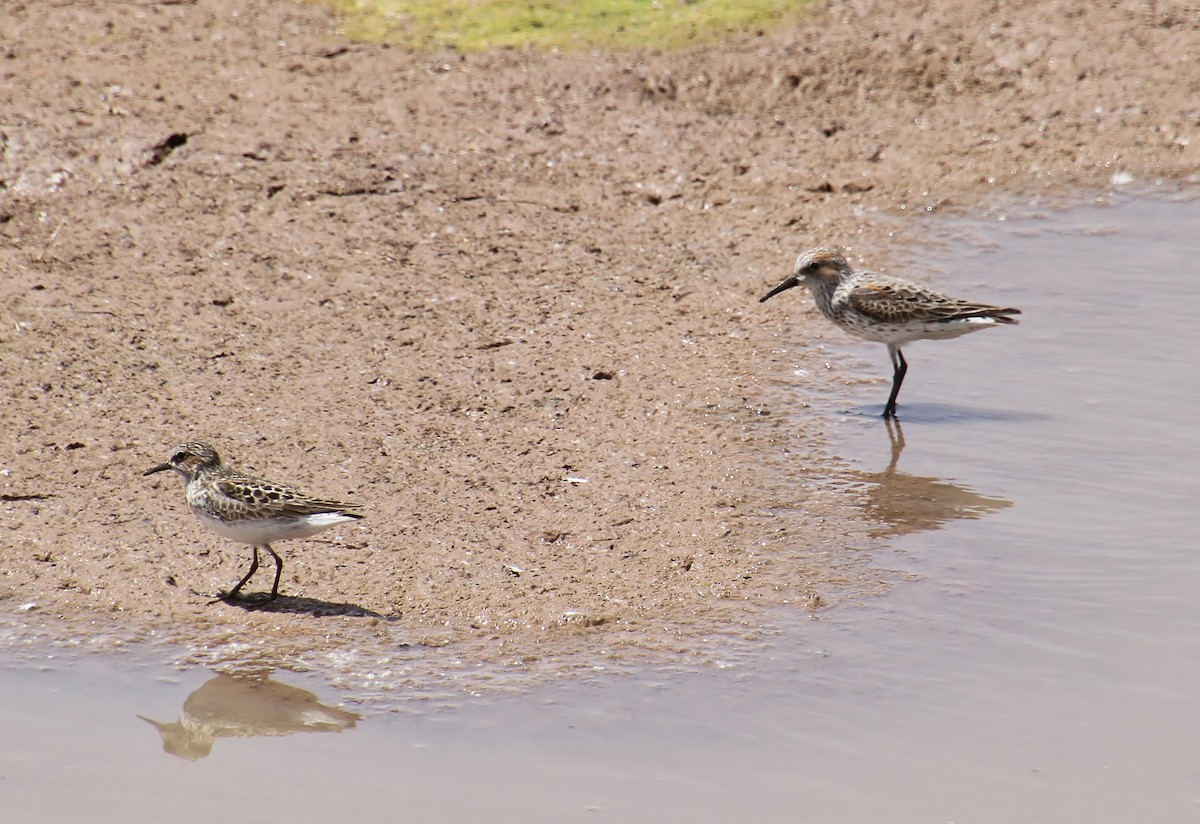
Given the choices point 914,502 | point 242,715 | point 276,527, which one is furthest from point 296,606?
point 914,502

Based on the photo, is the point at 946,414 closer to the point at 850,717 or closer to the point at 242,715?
the point at 850,717

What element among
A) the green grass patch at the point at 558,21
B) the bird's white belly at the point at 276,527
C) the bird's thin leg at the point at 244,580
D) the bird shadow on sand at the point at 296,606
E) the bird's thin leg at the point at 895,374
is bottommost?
the bird shadow on sand at the point at 296,606

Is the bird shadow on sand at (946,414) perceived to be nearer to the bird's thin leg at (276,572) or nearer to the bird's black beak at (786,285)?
the bird's black beak at (786,285)

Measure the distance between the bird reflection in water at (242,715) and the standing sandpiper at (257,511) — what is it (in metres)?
0.83

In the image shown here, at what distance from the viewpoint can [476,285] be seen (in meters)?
11.5

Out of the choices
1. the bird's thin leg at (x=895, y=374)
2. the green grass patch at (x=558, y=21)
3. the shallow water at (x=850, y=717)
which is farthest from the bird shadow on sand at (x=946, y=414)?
the green grass patch at (x=558, y=21)

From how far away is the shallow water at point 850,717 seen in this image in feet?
20.5

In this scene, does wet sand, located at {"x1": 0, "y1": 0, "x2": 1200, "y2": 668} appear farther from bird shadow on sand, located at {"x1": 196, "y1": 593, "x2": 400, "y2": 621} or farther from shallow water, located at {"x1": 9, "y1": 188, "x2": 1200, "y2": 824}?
shallow water, located at {"x1": 9, "y1": 188, "x2": 1200, "y2": 824}

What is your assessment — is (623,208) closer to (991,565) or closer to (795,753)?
(991,565)

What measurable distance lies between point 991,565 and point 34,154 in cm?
833

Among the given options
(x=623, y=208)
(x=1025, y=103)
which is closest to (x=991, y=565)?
(x=623, y=208)

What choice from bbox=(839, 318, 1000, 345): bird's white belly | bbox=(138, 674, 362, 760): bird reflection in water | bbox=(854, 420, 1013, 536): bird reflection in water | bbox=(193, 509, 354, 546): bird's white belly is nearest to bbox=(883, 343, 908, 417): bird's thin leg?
bbox=(839, 318, 1000, 345): bird's white belly

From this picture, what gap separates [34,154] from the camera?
12172mm

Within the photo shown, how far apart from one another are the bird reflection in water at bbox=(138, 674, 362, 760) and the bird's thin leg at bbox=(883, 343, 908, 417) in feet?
15.6
